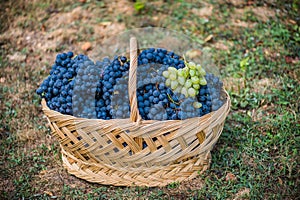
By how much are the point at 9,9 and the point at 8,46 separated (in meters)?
0.58

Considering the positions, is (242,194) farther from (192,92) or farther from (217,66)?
(217,66)

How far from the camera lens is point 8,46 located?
3887mm

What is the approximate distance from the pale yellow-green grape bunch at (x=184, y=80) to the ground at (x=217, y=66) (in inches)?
21.7

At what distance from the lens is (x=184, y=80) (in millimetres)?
2242

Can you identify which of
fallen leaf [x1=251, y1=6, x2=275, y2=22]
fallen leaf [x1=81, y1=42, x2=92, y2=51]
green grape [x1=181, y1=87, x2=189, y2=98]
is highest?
green grape [x1=181, y1=87, x2=189, y2=98]

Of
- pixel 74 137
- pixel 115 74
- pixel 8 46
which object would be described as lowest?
pixel 8 46

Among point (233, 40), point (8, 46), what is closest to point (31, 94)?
point (8, 46)

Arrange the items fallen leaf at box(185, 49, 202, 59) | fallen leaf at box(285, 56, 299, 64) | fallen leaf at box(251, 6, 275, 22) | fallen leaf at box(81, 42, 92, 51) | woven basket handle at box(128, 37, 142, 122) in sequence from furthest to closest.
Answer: fallen leaf at box(251, 6, 275, 22) < fallen leaf at box(81, 42, 92, 51) < fallen leaf at box(185, 49, 202, 59) < fallen leaf at box(285, 56, 299, 64) < woven basket handle at box(128, 37, 142, 122)

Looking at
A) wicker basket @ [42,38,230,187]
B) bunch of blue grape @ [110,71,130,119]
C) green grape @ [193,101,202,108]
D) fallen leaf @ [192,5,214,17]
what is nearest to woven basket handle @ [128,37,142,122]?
wicker basket @ [42,38,230,187]

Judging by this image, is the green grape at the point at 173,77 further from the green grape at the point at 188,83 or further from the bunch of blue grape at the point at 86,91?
the bunch of blue grape at the point at 86,91

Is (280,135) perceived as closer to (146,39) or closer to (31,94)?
(146,39)

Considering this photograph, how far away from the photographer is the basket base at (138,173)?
2.28 metres

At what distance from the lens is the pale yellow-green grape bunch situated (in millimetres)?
2229

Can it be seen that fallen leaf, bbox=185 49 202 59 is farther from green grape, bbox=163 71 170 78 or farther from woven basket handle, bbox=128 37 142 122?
woven basket handle, bbox=128 37 142 122
